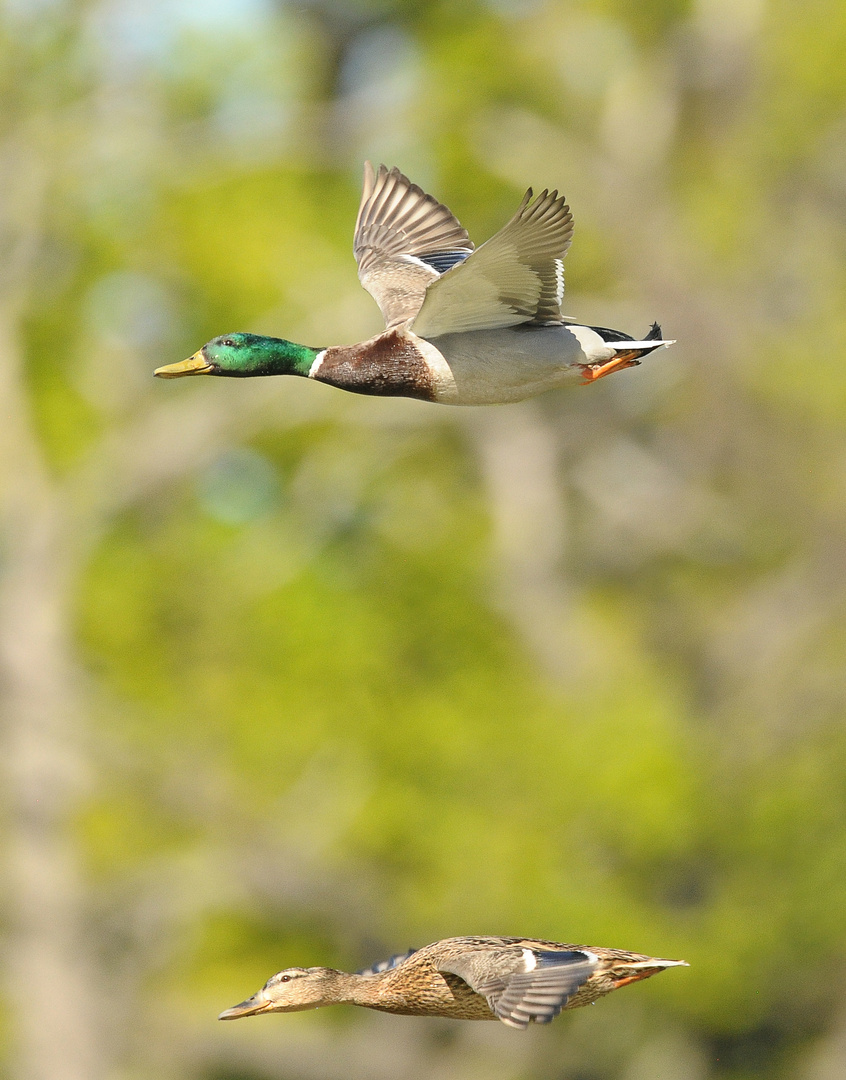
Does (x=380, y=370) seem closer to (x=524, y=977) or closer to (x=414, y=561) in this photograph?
(x=524, y=977)

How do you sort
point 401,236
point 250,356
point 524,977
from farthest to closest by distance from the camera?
point 401,236 → point 250,356 → point 524,977

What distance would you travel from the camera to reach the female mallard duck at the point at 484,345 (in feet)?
15.8

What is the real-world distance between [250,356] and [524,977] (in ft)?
6.56

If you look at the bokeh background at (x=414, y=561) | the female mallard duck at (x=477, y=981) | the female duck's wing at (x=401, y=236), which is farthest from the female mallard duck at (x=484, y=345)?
the bokeh background at (x=414, y=561)

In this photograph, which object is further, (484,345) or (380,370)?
(484,345)

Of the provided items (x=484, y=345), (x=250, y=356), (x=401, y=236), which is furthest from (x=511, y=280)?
(x=401, y=236)

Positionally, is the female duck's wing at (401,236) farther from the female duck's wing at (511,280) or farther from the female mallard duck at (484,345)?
the female duck's wing at (511,280)

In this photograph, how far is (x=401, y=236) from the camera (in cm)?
671

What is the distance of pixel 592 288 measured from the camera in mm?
24391

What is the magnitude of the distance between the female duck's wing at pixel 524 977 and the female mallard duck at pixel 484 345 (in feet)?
4.77

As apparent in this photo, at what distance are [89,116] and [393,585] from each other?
23.6ft

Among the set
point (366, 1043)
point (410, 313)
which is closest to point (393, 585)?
point (366, 1043)

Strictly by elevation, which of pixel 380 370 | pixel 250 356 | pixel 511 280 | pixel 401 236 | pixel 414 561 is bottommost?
pixel 380 370

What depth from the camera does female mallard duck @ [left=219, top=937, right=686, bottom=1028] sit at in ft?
13.4
